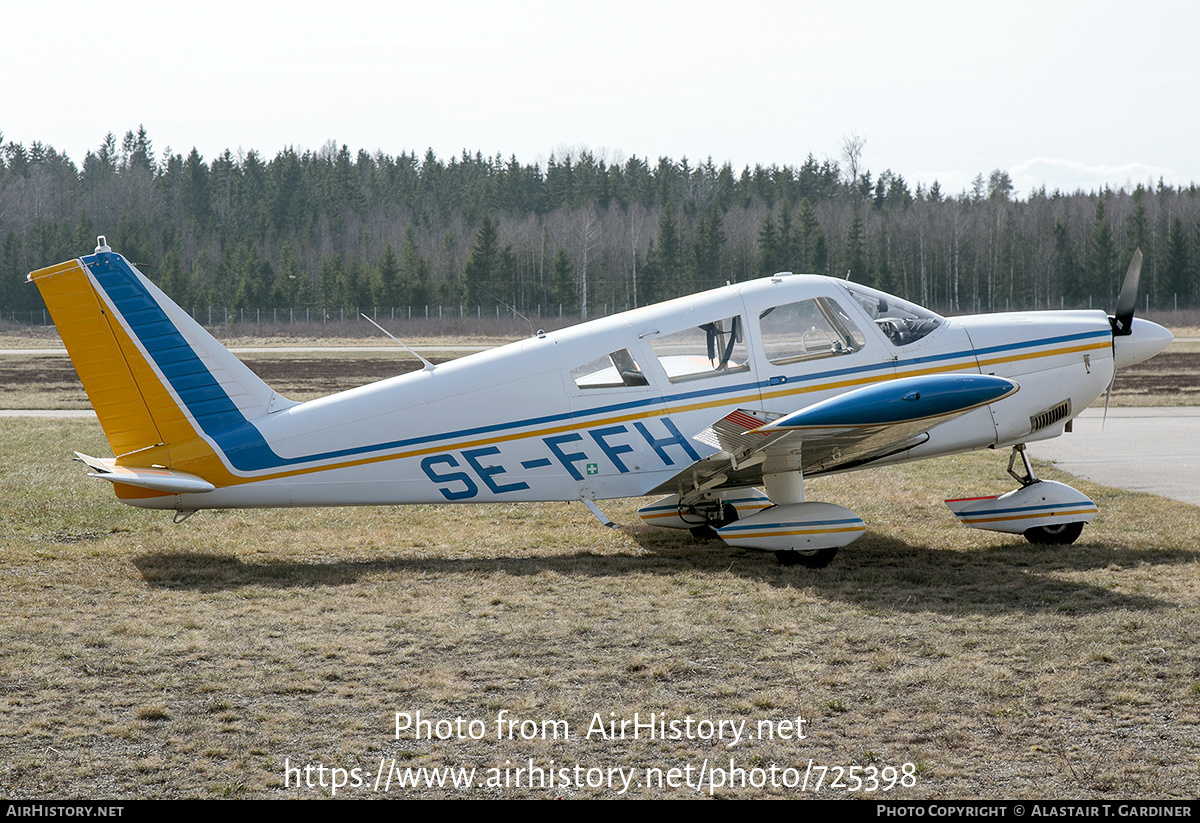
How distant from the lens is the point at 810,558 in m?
8.00

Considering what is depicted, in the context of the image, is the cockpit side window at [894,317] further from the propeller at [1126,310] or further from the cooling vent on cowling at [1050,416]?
the propeller at [1126,310]

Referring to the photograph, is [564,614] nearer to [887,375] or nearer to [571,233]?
[887,375]

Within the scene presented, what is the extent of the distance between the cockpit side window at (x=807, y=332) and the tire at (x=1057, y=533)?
2.41 metres

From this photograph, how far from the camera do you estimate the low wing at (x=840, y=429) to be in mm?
7027

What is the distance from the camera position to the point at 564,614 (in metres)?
6.73

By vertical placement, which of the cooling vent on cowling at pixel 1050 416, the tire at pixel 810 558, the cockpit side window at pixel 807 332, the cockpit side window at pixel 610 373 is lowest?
the tire at pixel 810 558

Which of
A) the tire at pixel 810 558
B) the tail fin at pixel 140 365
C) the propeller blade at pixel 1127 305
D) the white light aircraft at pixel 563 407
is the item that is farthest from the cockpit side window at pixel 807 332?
the tail fin at pixel 140 365

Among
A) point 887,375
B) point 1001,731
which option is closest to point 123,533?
point 887,375

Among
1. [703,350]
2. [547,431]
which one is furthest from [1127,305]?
[547,431]

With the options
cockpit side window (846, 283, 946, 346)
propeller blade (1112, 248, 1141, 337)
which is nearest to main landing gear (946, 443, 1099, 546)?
propeller blade (1112, 248, 1141, 337)

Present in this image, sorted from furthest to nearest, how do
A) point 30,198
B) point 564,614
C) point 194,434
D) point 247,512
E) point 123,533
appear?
point 30,198, point 247,512, point 123,533, point 194,434, point 564,614

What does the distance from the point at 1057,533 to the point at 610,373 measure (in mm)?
4337

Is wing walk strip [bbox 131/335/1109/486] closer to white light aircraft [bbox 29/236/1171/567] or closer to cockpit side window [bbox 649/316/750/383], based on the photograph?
white light aircraft [bbox 29/236/1171/567]

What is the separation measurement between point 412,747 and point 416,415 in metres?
4.06
